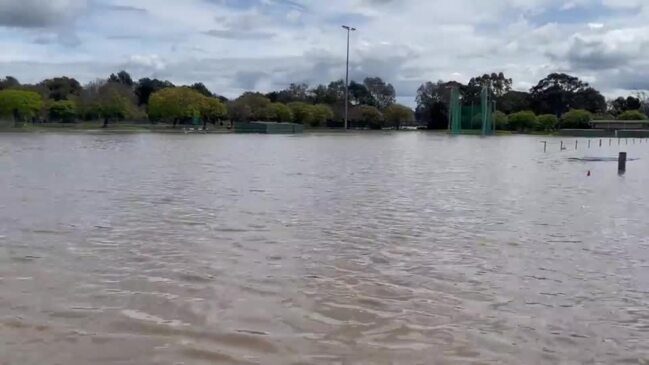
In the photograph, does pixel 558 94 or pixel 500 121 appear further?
pixel 558 94

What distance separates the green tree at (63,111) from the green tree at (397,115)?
59300mm

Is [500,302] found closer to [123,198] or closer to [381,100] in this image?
[123,198]

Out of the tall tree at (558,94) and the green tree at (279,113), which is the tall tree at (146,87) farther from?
the tall tree at (558,94)

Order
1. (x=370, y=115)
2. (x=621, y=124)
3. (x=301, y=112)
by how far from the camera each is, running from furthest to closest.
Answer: (x=370, y=115), (x=621, y=124), (x=301, y=112)

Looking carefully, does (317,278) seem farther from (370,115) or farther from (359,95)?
(359,95)

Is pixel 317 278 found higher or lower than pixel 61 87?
lower

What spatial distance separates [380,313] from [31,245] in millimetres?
6123

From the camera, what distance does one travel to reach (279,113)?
119562 millimetres

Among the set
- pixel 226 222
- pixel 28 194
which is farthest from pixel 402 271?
pixel 28 194

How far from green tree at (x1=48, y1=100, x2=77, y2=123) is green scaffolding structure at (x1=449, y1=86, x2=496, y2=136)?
176ft

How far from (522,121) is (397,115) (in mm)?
22345

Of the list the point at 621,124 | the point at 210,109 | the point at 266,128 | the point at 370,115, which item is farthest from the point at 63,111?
the point at 621,124

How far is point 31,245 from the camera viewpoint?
11617mm

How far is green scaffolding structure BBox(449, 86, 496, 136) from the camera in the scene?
112375 mm
